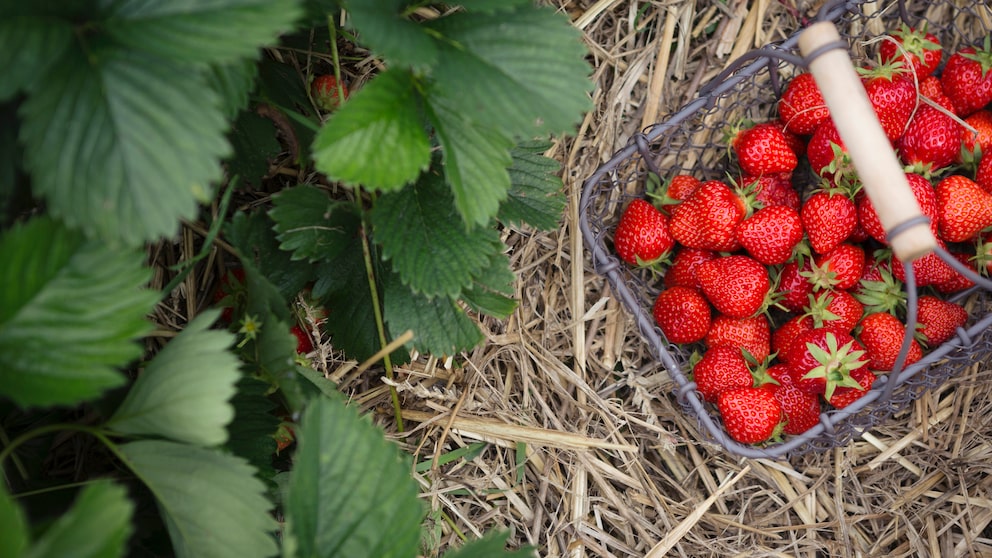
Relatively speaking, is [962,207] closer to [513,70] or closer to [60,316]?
[513,70]

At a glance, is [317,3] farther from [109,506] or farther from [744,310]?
[744,310]

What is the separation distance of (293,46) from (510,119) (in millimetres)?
430

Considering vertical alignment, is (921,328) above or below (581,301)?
below

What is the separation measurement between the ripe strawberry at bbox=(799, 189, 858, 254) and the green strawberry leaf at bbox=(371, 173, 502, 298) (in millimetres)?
646

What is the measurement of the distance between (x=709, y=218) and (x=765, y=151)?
165mm

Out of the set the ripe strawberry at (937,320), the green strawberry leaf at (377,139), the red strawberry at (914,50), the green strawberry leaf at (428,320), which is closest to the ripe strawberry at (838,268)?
the ripe strawberry at (937,320)

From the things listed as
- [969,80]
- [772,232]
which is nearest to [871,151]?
[772,232]

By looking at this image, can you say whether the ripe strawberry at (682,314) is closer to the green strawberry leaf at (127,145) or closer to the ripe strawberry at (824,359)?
the ripe strawberry at (824,359)

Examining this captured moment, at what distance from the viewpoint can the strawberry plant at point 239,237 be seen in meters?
0.62

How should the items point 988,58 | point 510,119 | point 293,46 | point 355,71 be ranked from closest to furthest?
point 510,119, point 293,46, point 355,71, point 988,58

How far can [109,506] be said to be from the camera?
0.58 m

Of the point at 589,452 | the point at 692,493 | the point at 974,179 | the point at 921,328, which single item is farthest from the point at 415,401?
the point at 974,179

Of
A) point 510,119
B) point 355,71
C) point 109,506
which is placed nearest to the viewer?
point 109,506

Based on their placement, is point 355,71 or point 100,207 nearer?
point 100,207
